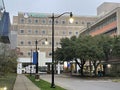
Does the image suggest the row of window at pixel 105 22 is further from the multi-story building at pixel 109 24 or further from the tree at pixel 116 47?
the tree at pixel 116 47

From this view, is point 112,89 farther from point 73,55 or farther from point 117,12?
point 117,12

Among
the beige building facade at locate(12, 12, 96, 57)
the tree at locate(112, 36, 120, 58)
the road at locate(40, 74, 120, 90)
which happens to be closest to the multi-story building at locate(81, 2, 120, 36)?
the tree at locate(112, 36, 120, 58)

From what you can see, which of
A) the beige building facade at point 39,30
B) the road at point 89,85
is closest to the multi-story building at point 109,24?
the beige building facade at point 39,30

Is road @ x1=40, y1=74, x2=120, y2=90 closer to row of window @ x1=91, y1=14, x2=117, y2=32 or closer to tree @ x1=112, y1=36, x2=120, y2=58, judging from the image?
tree @ x1=112, y1=36, x2=120, y2=58

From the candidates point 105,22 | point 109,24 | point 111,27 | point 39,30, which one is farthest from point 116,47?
point 39,30

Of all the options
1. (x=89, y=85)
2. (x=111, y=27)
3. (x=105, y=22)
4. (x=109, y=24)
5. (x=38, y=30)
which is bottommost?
(x=89, y=85)

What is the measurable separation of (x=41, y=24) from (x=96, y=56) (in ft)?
214

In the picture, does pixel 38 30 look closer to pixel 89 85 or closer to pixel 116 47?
pixel 116 47

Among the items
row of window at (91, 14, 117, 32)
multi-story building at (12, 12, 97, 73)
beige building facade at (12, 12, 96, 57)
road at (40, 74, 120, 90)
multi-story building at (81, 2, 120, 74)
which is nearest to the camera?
road at (40, 74, 120, 90)

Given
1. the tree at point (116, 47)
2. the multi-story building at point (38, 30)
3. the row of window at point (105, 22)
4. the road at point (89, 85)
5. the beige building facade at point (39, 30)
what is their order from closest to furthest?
the road at point (89, 85) → the tree at point (116, 47) → the row of window at point (105, 22) → the multi-story building at point (38, 30) → the beige building facade at point (39, 30)

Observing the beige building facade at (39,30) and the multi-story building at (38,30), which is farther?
the beige building facade at (39,30)

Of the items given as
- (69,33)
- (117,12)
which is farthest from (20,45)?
(117,12)

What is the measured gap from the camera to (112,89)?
107 ft

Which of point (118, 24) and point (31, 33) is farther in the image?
point (31, 33)
